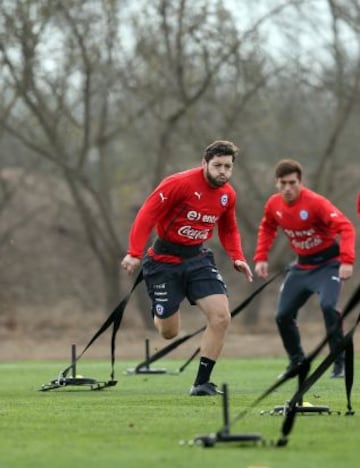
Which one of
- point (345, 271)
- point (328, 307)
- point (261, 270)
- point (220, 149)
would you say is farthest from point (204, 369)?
point (328, 307)

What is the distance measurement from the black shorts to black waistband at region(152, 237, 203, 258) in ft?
0.17

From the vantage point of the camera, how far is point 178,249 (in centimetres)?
1248

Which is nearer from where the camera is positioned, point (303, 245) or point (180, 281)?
point (180, 281)

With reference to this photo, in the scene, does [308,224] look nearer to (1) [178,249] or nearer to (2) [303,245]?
(2) [303,245]

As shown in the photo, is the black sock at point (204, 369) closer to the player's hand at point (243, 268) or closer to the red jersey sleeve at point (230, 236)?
the player's hand at point (243, 268)

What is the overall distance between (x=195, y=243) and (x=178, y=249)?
0.55 ft

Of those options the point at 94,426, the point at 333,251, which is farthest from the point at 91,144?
the point at 94,426

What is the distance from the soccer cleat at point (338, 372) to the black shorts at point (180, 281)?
340 centimetres

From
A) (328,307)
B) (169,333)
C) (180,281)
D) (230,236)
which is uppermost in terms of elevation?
(230,236)

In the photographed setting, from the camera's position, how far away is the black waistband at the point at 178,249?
12477mm

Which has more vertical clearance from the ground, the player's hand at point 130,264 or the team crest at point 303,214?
the team crest at point 303,214

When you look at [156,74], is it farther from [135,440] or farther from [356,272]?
[135,440]

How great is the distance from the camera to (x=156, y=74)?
104 ft

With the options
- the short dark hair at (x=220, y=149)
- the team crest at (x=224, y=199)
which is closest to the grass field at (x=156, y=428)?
the team crest at (x=224, y=199)
